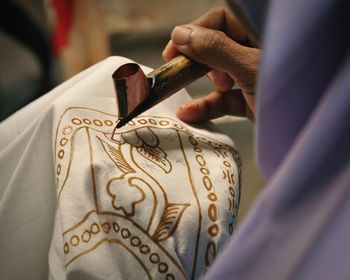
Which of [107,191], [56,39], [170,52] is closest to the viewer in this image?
[107,191]

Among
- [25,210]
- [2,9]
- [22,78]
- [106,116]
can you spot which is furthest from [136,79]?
[2,9]

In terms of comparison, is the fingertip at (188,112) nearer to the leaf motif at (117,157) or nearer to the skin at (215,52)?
the skin at (215,52)

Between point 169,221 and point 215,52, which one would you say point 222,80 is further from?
point 169,221

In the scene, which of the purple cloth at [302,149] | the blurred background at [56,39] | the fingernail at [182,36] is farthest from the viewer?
the blurred background at [56,39]

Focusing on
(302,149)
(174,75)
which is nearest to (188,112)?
(174,75)

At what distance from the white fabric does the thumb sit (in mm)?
77

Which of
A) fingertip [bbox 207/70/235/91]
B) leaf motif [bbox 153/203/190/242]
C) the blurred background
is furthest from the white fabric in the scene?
the blurred background

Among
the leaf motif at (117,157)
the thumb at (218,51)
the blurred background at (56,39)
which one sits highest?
the thumb at (218,51)

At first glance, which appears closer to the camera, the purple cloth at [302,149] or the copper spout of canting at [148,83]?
the purple cloth at [302,149]

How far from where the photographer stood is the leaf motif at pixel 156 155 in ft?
1.41

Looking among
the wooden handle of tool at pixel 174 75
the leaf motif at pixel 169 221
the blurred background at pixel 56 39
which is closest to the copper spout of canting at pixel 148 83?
the wooden handle of tool at pixel 174 75

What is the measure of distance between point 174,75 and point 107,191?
153 mm

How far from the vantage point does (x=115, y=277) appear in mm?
358

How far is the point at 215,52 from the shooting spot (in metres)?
0.47
